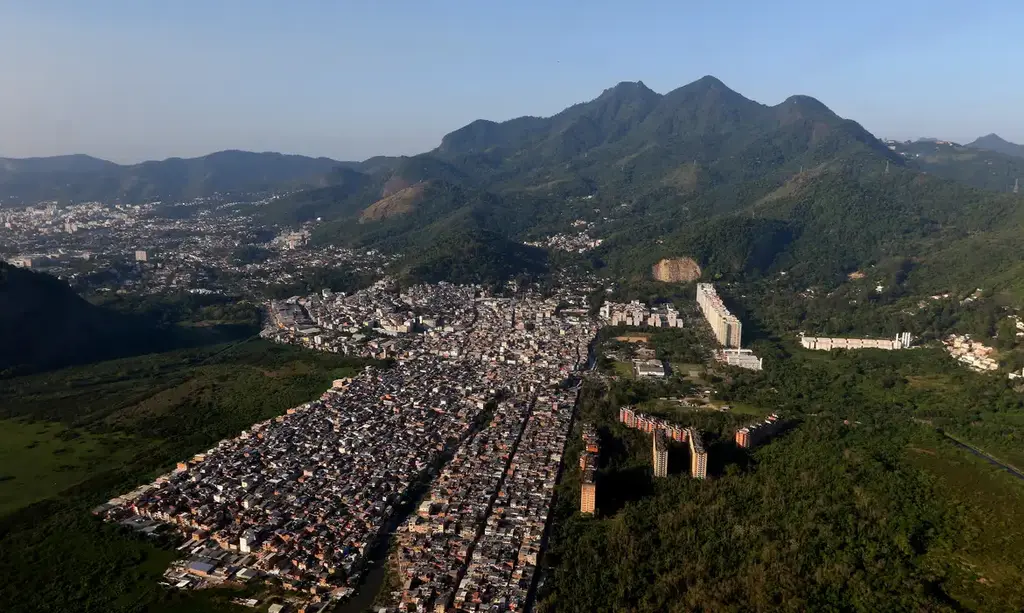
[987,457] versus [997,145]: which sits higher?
[997,145]

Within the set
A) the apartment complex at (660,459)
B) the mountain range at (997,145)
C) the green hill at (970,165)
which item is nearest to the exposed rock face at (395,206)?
the green hill at (970,165)

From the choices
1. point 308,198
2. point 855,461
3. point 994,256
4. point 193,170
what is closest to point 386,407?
point 855,461

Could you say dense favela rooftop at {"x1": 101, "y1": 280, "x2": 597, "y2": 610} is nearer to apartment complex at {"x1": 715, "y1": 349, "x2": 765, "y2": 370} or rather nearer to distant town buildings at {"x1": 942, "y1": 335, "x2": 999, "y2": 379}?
apartment complex at {"x1": 715, "y1": 349, "x2": 765, "y2": 370}

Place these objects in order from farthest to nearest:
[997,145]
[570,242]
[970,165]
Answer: [997,145]
[970,165]
[570,242]

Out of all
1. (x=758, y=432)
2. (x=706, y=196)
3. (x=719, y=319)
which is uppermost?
(x=706, y=196)

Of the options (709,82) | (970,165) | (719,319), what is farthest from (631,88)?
(719,319)

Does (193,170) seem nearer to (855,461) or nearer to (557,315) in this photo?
(557,315)

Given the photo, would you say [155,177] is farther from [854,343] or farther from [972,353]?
[972,353]
